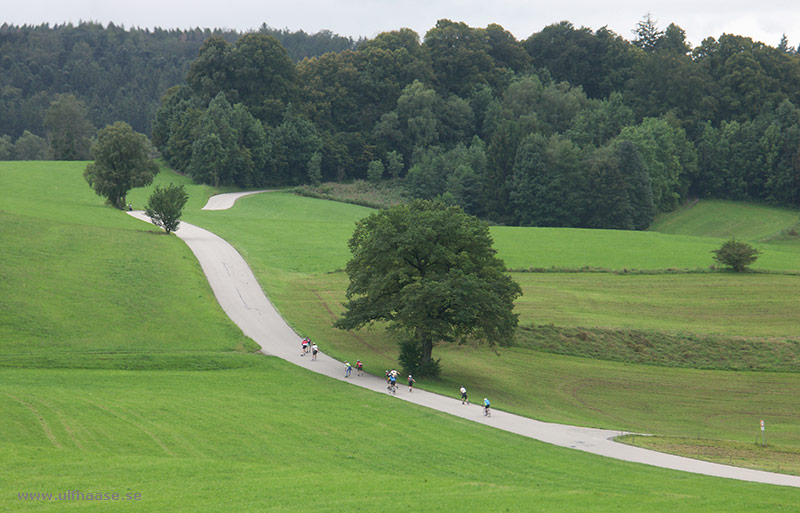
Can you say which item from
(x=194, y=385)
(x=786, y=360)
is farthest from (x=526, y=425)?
(x=786, y=360)

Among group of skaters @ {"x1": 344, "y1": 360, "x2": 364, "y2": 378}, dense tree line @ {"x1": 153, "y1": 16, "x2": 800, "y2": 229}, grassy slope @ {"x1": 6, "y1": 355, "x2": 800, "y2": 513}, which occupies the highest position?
dense tree line @ {"x1": 153, "y1": 16, "x2": 800, "y2": 229}

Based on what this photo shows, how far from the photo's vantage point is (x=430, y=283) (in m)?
46.5

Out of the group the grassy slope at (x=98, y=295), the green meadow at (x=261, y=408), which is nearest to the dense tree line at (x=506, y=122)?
the grassy slope at (x=98, y=295)

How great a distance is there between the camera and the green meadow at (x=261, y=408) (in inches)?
1014

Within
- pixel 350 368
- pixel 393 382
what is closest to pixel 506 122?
pixel 350 368

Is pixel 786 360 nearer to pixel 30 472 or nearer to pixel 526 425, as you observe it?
pixel 526 425

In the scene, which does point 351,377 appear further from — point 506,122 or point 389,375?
point 506,122

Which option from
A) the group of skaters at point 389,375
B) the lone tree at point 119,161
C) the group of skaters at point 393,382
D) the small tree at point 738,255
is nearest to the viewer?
the group of skaters at point 389,375

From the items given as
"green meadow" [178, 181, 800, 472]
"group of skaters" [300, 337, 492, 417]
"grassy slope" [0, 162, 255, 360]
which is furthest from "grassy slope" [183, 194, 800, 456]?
"grassy slope" [0, 162, 255, 360]

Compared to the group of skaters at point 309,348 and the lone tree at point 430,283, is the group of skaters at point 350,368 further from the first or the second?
the lone tree at point 430,283

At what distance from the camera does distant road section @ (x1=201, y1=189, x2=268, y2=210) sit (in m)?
112

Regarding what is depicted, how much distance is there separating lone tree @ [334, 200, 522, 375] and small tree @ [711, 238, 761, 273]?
3646 cm

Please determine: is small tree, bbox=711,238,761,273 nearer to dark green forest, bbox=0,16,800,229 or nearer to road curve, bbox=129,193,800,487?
dark green forest, bbox=0,16,800,229

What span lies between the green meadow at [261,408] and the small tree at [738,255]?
26.4 metres
